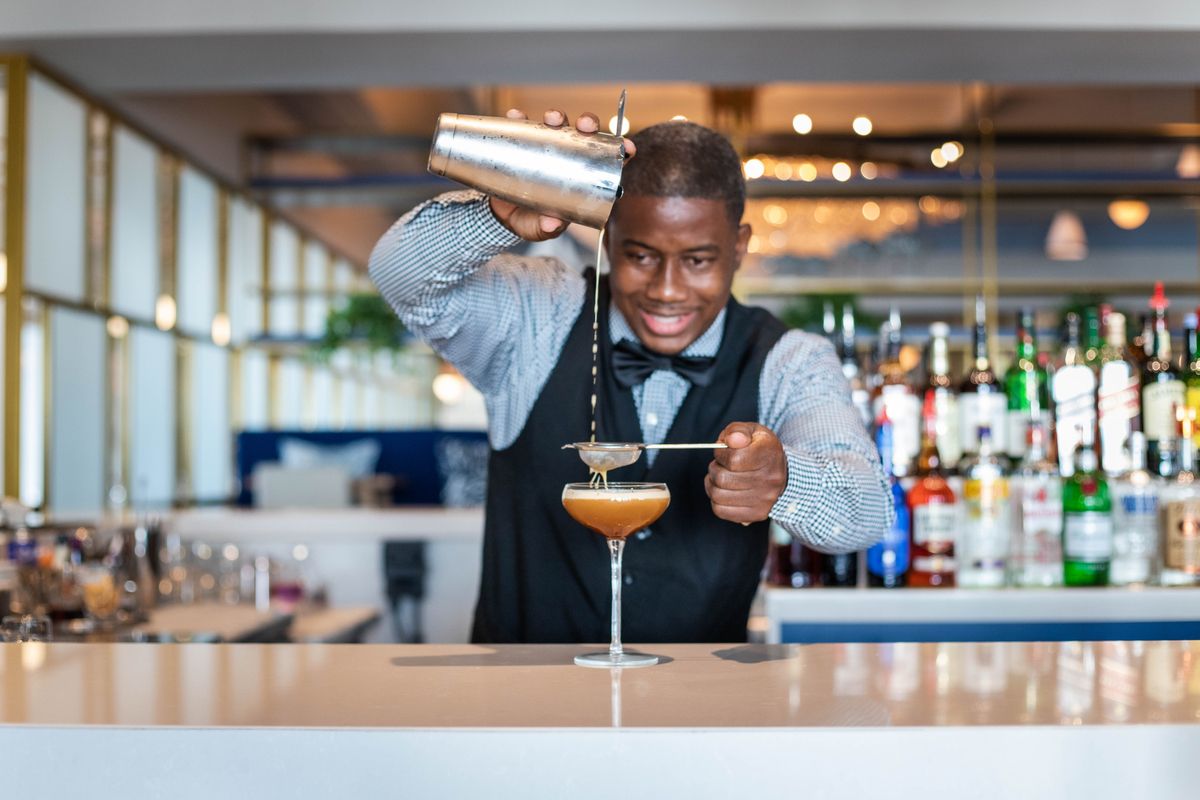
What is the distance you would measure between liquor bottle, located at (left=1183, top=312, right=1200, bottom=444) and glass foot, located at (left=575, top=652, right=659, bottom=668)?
1445mm

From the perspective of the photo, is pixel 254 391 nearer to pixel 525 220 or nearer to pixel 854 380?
pixel 854 380

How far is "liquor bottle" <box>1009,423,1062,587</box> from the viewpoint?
2.23 meters

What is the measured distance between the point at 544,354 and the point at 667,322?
0.22 m

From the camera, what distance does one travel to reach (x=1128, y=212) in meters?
7.59

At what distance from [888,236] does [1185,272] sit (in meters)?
1.86

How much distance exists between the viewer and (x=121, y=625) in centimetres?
252

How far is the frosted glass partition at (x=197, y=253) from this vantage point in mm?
7355

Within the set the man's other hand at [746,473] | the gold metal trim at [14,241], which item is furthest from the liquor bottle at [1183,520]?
the gold metal trim at [14,241]

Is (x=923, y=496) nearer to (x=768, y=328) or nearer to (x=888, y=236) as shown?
(x=768, y=328)

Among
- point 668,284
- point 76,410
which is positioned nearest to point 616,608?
point 668,284

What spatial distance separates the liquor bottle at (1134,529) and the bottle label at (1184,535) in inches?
1.1

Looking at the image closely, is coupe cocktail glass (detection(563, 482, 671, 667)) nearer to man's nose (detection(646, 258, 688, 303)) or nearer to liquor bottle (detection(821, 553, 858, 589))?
man's nose (detection(646, 258, 688, 303))

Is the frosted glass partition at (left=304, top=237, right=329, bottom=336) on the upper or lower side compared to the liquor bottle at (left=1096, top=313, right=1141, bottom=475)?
upper

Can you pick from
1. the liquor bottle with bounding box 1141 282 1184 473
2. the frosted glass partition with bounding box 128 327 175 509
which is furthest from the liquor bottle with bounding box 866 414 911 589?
the frosted glass partition with bounding box 128 327 175 509
